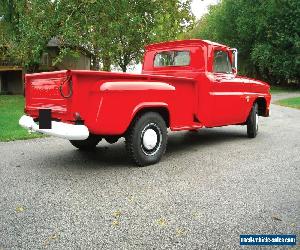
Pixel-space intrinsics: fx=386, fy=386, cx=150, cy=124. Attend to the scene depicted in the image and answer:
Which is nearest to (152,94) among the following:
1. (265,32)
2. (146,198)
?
(146,198)

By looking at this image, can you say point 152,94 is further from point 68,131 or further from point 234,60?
point 234,60

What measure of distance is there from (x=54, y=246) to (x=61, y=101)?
264cm

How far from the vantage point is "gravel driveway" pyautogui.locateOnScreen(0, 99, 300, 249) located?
11.1 ft

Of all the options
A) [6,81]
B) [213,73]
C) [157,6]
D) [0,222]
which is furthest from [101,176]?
[6,81]

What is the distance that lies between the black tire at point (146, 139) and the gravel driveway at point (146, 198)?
0.18m

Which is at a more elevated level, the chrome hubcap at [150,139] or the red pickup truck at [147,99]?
the red pickup truck at [147,99]

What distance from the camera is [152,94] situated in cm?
583

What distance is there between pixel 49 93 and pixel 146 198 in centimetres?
235

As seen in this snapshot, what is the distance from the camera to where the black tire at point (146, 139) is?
5.79 meters

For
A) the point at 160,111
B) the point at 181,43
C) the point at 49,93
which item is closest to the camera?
the point at 49,93

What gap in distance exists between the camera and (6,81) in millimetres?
39438

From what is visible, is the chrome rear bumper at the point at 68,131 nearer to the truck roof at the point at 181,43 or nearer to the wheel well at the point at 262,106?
the truck roof at the point at 181,43

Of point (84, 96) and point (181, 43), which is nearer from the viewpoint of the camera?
point (84, 96)

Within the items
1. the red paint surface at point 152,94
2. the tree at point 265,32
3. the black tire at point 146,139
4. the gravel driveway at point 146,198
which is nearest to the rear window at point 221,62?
the red paint surface at point 152,94
